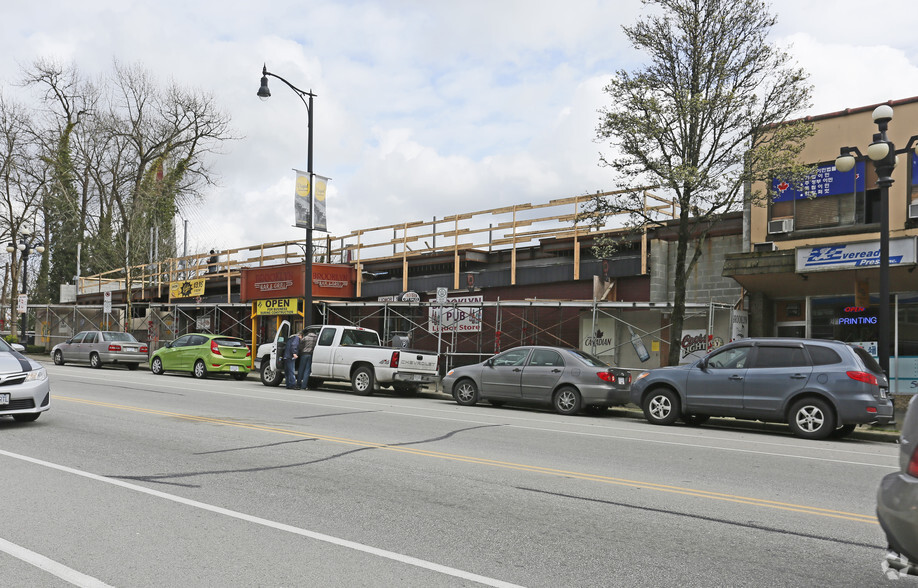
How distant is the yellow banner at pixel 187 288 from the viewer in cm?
3350

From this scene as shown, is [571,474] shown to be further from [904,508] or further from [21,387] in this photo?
[21,387]

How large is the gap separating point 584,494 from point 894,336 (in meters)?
12.9

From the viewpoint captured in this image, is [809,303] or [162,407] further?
[809,303]

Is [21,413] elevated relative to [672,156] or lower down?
lower down

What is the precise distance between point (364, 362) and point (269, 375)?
3.81m

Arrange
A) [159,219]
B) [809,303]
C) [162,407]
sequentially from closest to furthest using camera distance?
[162,407]
[809,303]
[159,219]

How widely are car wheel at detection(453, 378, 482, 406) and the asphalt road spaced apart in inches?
184

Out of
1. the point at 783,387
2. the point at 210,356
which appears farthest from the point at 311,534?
the point at 210,356

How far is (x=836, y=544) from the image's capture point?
5.59m

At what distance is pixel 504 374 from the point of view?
53.4 ft

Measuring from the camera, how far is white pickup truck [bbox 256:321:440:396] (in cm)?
1858

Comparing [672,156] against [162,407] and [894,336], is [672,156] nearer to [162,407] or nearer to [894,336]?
[894,336]

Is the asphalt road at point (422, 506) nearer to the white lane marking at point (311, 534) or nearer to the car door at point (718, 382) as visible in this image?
the white lane marking at point (311, 534)

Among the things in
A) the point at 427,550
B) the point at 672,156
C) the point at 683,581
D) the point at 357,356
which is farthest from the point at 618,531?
the point at 357,356
